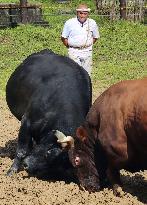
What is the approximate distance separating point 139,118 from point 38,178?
1.87 metres

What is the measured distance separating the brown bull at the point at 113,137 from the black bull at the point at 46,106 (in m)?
0.32

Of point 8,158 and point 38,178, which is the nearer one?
point 38,178

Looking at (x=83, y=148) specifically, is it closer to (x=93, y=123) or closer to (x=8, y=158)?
(x=93, y=123)

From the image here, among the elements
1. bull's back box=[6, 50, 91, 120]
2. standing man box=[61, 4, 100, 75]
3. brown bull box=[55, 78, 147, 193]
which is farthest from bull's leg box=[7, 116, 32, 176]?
standing man box=[61, 4, 100, 75]

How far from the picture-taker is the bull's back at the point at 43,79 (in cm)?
809

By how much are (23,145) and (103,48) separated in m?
12.3

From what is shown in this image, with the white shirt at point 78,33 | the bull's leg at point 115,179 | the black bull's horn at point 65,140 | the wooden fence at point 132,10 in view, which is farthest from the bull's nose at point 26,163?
the wooden fence at point 132,10

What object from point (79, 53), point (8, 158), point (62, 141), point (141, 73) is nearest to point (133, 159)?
point (62, 141)

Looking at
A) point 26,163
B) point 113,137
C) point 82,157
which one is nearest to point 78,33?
point 26,163

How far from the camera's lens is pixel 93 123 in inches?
266

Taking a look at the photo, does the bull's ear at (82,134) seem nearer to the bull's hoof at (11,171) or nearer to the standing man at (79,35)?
the bull's hoof at (11,171)

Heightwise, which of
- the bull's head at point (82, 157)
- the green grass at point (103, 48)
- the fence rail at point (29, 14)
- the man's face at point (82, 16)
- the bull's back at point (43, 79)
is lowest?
the green grass at point (103, 48)

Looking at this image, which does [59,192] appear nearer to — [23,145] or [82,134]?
[82,134]

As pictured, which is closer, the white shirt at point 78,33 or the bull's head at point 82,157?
the bull's head at point 82,157
